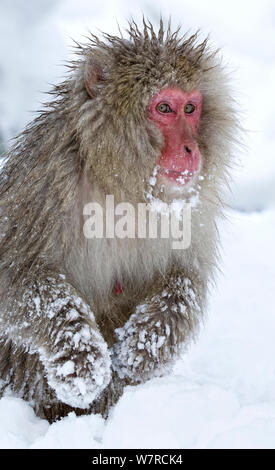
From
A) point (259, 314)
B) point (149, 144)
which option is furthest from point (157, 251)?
point (259, 314)

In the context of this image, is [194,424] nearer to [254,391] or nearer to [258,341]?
[254,391]

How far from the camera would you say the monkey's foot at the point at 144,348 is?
262 centimetres

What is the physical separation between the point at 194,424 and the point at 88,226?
106 centimetres

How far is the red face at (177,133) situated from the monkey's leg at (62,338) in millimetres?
652

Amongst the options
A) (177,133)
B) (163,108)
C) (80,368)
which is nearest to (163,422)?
(80,368)

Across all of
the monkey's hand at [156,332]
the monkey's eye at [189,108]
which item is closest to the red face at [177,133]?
the monkey's eye at [189,108]

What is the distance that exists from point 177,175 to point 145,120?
270mm

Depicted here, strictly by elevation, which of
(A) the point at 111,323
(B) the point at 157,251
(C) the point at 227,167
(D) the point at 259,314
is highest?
(C) the point at 227,167

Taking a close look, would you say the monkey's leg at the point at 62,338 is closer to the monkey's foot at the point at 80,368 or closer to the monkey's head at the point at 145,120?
the monkey's foot at the point at 80,368

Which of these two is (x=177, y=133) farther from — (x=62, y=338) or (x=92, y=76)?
(x=62, y=338)

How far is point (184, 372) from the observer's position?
380 cm

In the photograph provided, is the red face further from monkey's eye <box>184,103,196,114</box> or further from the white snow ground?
the white snow ground

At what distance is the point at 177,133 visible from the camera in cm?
251

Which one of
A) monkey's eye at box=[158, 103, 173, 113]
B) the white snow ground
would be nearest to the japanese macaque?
monkey's eye at box=[158, 103, 173, 113]
